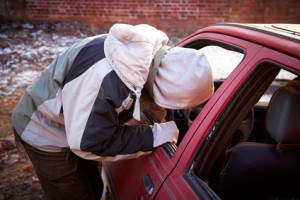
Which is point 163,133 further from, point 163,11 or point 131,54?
point 163,11

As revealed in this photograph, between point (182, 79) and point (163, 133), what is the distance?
0.33 meters

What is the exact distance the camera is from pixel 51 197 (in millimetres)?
2076

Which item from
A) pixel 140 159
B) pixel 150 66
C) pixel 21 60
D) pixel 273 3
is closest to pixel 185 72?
pixel 150 66

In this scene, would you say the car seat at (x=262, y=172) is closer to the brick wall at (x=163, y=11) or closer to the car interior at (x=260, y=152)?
the car interior at (x=260, y=152)

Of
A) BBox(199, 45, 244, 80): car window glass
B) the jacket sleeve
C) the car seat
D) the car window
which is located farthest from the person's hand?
BBox(199, 45, 244, 80): car window glass

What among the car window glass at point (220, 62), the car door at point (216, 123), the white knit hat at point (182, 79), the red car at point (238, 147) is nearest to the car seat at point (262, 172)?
the red car at point (238, 147)

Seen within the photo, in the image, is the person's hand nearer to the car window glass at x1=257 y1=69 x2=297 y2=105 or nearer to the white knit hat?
the white knit hat

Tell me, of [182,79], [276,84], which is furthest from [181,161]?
[276,84]

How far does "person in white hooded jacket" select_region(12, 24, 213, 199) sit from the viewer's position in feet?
4.69

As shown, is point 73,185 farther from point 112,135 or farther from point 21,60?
point 21,60

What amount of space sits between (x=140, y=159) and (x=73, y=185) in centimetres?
53

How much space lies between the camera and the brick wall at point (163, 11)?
7.14 meters

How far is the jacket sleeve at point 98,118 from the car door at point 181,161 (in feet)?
0.56

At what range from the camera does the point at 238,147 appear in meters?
1.76
